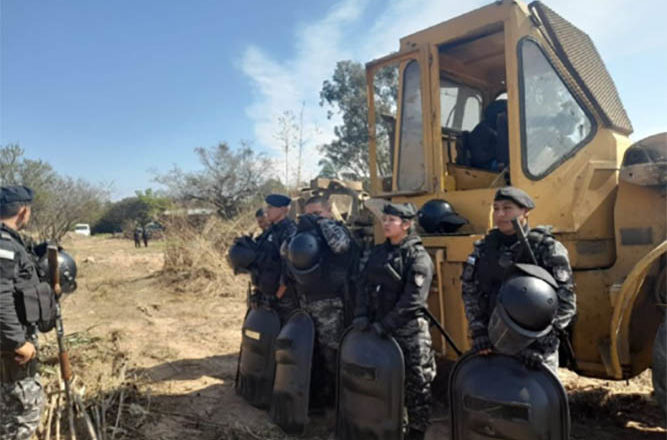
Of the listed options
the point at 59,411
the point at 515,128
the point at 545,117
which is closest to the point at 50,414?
the point at 59,411

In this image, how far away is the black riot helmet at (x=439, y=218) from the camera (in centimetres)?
378

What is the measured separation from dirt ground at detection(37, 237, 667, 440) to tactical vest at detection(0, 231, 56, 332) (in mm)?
1325

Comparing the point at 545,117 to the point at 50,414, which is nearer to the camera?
the point at 545,117

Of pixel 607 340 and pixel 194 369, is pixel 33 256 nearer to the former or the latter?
pixel 194 369

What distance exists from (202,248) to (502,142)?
33.1 feet

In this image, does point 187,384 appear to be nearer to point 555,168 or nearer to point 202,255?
point 555,168

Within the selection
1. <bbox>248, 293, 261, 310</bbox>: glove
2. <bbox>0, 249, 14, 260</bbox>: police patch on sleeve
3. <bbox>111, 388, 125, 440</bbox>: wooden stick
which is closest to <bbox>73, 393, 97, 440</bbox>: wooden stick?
<bbox>111, 388, 125, 440</bbox>: wooden stick

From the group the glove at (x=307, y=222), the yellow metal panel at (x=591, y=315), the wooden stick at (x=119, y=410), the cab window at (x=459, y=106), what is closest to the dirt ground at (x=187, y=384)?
the wooden stick at (x=119, y=410)

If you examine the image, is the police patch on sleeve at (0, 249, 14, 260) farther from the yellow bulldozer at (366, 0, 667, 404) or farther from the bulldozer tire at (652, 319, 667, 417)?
the bulldozer tire at (652, 319, 667, 417)

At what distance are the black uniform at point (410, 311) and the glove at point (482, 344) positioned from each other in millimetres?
494

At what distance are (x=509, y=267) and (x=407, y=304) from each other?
799mm

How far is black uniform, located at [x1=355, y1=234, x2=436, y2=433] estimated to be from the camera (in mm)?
3254

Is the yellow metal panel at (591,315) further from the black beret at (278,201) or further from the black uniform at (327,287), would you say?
the black beret at (278,201)

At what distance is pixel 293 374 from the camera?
3.91 meters
